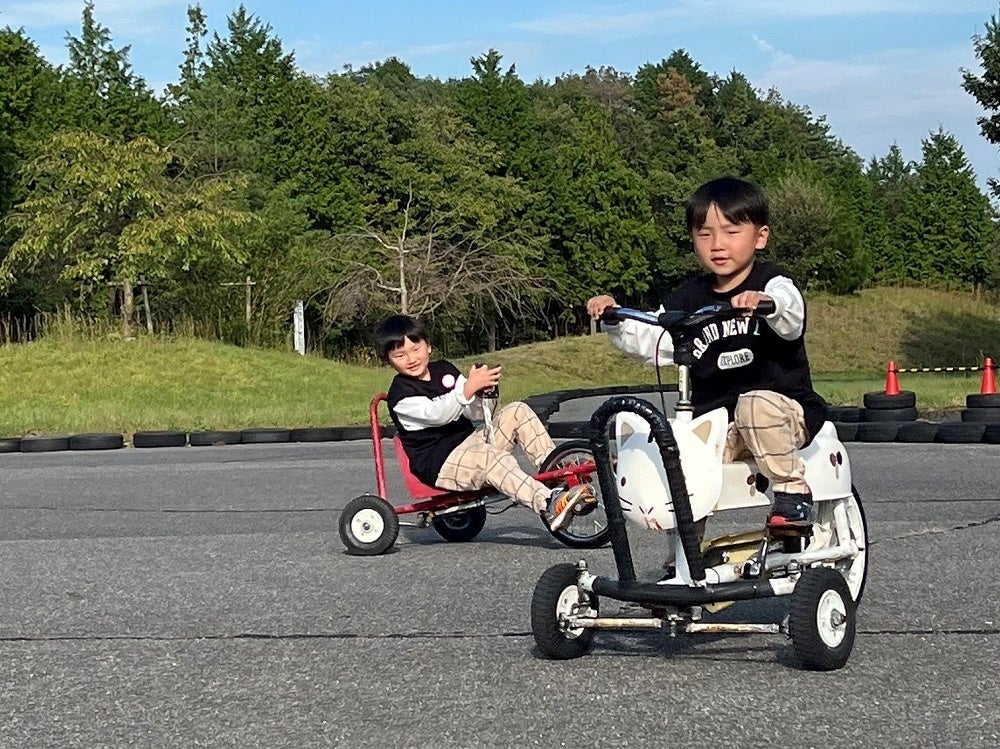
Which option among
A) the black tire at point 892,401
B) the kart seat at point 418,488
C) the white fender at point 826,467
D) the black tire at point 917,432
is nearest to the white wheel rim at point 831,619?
the white fender at point 826,467

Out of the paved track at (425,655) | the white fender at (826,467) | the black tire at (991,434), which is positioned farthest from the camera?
the black tire at (991,434)

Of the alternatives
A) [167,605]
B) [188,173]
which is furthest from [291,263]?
[167,605]

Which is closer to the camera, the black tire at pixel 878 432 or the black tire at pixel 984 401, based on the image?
the black tire at pixel 878 432

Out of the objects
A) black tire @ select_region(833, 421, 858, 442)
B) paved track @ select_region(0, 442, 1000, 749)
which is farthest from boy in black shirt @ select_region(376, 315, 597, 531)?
black tire @ select_region(833, 421, 858, 442)

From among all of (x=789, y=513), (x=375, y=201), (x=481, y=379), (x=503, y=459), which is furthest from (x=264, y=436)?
(x=375, y=201)

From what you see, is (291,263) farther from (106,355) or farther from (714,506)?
(714,506)

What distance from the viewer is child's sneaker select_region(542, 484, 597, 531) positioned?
275 inches

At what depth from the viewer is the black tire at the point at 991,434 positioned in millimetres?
14320

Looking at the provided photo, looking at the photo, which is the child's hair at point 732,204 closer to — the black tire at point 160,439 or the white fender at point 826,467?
the white fender at point 826,467

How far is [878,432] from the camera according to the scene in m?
15.4

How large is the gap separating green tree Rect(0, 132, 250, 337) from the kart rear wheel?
3052 cm

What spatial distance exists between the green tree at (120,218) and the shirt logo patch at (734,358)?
30671mm

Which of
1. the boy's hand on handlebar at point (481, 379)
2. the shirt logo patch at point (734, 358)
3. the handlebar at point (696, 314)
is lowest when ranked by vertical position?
the boy's hand on handlebar at point (481, 379)

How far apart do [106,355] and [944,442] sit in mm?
20705
